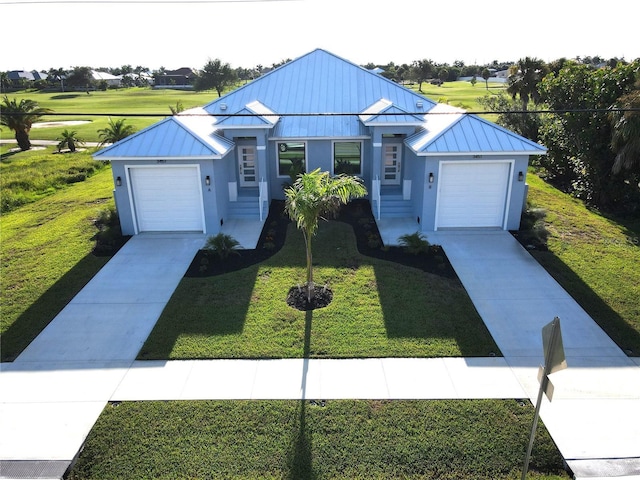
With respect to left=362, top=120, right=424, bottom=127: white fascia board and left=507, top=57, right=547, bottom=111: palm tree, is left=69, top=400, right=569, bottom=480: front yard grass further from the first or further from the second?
left=507, top=57, right=547, bottom=111: palm tree

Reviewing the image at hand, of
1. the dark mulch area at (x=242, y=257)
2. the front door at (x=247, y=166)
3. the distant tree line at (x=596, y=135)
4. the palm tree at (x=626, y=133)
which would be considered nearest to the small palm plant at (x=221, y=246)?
the dark mulch area at (x=242, y=257)

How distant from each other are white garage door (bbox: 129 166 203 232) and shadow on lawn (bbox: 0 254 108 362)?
7.26ft

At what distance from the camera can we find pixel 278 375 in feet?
26.5

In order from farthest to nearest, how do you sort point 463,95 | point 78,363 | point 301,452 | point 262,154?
point 463,95
point 262,154
point 78,363
point 301,452

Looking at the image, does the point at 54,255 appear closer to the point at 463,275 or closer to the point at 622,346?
the point at 463,275

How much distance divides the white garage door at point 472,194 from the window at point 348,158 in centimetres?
390

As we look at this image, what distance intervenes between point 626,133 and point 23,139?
108 ft

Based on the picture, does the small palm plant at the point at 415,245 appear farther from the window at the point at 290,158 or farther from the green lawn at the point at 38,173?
the green lawn at the point at 38,173

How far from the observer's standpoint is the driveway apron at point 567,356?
6547 millimetres

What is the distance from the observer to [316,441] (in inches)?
261

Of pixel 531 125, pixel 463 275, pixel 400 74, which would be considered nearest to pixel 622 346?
pixel 463 275

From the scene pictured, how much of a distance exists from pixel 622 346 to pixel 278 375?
6.66 metres

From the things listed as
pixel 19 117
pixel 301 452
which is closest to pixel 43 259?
pixel 301 452

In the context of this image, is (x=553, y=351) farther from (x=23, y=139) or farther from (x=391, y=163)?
(x=23, y=139)
